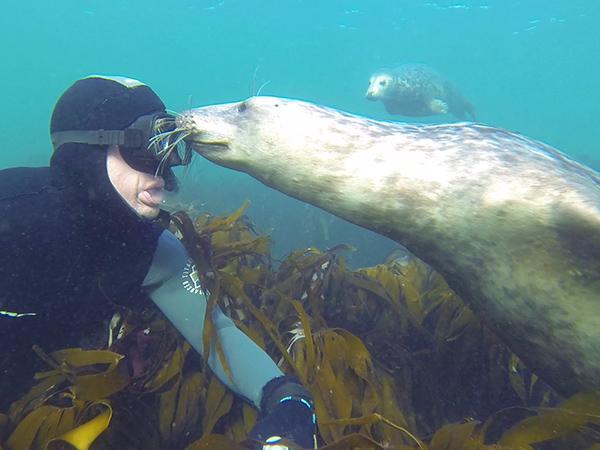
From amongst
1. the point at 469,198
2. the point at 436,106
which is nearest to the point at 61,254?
the point at 469,198

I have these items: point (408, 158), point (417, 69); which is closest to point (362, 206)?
point (408, 158)

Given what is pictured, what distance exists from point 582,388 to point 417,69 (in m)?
12.6

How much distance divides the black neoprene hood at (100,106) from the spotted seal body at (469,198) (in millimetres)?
264

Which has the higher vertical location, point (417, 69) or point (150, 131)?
point (150, 131)

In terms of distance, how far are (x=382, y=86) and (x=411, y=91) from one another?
3.04 feet

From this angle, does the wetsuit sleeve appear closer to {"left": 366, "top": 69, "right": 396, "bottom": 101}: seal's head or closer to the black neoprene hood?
the black neoprene hood

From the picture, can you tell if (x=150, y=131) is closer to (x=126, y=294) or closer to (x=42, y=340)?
(x=126, y=294)

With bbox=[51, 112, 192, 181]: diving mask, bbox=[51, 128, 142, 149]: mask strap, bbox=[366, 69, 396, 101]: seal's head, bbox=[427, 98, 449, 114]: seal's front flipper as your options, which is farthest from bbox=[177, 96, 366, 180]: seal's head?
bbox=[427, 98, 449, 114]: seal's front flipper

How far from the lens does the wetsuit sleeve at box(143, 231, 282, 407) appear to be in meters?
2.22

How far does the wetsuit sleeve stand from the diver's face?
1.16ft

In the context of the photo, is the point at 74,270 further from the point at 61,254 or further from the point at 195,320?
the point at 195,320

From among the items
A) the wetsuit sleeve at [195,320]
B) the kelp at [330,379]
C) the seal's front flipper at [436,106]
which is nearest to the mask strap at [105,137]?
the wetsuit sleeve at [195,320]

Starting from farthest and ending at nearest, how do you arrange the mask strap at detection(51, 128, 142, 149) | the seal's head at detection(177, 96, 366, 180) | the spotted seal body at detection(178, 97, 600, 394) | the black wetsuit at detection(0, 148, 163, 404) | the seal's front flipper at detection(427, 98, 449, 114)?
the seal's front flipper at detection(427, 98, 449, 114) → the seal's head at detection(177, 96, 366, 180) → the mask strap at detection(51, 128, 142, 149) → the black wetsuit at detection(0, 148, 163, 404) → the spotted seal body at detection(178, 97, 600, 394)

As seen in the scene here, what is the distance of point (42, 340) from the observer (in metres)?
2.12
